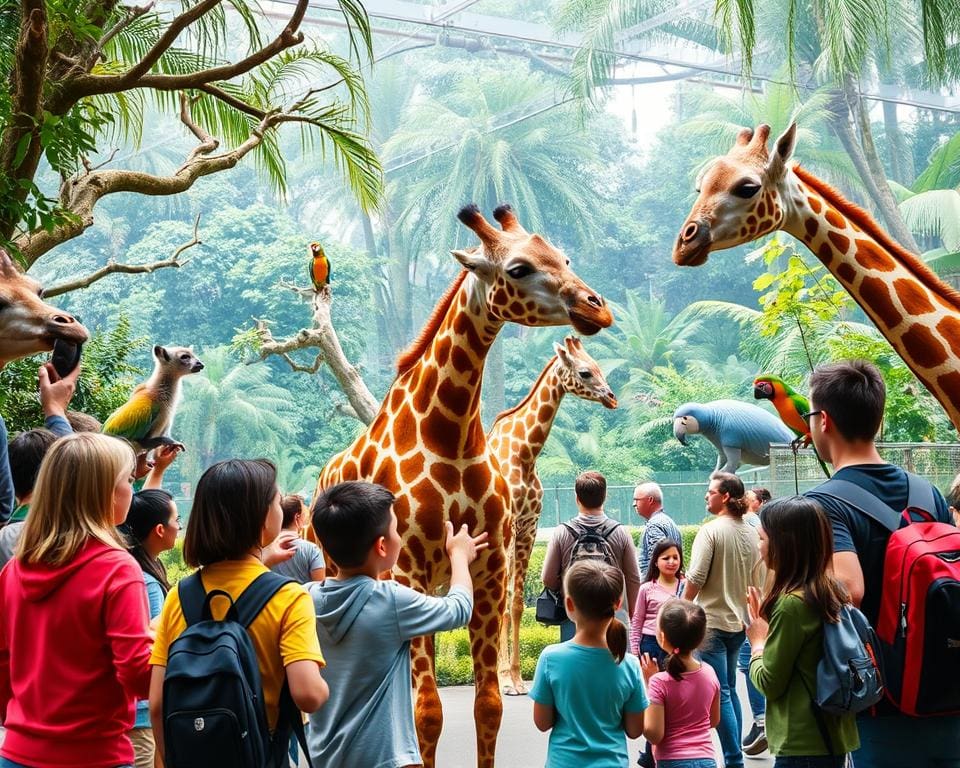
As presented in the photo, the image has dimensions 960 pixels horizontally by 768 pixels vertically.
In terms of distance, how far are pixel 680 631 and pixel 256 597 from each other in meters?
2.18

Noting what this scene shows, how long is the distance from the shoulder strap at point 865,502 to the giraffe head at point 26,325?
8.56ft

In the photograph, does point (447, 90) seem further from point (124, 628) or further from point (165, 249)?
point (124, 628)

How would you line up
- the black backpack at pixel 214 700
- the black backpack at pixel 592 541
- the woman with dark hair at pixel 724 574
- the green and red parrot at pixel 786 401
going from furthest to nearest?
1. the green and red parrot at pixel 786 401
2. the black backpack at pixel 592 541
3. the woman with dark hair at pixel 724 574
4. the black backpack at pixel 214 700

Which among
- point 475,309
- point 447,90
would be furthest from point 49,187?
point 475,309

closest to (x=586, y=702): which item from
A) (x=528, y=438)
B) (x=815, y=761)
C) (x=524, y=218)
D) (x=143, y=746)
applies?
(x=815, y=761)

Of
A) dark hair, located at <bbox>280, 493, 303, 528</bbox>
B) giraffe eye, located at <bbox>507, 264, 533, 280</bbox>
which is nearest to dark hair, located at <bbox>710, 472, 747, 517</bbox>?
giraffe eye, located at <bbox>507, 264, 533, 280</bbox>

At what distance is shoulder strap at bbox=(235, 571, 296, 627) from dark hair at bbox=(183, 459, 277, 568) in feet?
0.38

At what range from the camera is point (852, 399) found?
3078 mm

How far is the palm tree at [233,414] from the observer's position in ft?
120

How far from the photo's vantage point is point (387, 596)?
9.79ft

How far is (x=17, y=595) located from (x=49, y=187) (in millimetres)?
42551

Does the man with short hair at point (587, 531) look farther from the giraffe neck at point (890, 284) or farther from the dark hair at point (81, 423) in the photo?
the dark hair at point (81, 423)

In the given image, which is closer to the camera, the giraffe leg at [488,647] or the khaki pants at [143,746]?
the khaki pants at [143,746]

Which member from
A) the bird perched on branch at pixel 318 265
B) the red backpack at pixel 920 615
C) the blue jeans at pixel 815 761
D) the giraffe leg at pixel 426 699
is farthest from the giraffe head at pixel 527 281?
A: the bird perched on branch at pixel 318 265
